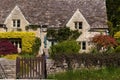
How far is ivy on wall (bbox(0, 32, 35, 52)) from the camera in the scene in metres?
57.7

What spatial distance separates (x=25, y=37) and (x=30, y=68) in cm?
2812

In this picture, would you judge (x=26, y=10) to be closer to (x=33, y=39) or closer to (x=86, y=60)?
(x=33, y=39)

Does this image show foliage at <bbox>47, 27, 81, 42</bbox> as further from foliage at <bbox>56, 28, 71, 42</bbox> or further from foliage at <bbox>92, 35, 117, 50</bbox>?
foliage at <bbox>92, 35, 117, 50</bbox>

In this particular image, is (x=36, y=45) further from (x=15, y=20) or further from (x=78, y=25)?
(x=78, y=25)

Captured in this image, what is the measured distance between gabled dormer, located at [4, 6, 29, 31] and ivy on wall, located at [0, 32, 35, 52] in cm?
195

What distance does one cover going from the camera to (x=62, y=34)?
5859cm

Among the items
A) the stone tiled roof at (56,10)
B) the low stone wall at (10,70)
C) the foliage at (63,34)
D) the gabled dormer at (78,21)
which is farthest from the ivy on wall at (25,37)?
the low stone wall at (10,70)

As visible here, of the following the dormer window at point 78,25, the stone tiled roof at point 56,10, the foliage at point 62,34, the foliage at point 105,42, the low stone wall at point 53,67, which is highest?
the stone tiled roof at point 56,10

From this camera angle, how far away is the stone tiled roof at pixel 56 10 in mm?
60287

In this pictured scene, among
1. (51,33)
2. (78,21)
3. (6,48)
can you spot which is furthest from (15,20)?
(6,48)

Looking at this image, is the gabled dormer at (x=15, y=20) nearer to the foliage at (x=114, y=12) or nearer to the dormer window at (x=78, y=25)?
the dormer window at (x=78, y=25)

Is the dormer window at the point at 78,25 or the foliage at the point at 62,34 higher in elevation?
the dormer window at the point at 78,25

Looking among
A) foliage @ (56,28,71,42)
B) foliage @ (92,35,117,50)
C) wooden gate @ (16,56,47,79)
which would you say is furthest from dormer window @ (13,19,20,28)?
wooden gate @ (16,56,47,79)

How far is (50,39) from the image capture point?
59.3 meters
